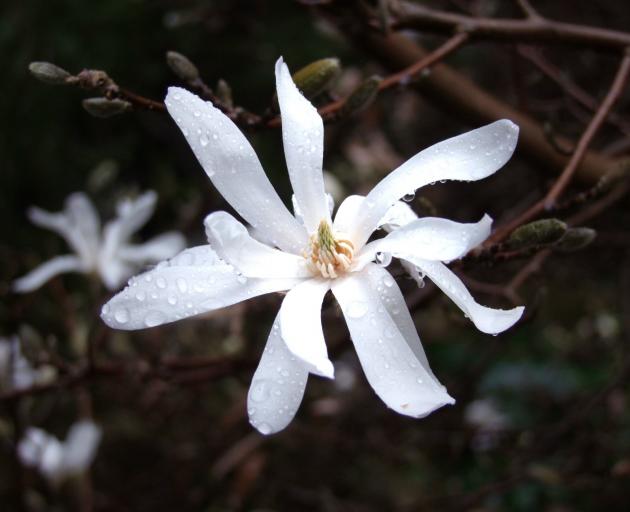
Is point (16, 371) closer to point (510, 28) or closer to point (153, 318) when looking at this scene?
point (153, 318)

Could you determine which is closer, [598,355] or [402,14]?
[402,14]

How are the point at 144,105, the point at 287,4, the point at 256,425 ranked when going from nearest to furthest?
1. the point at 256,425
2. the point at 144,105
3. the point at 287,4

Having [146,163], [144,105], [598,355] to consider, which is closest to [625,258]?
[598,355]

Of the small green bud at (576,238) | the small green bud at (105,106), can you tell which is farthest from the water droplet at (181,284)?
the small green bud at (576,238)

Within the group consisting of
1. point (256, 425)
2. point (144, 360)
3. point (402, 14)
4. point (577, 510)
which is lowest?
point (577, 510)

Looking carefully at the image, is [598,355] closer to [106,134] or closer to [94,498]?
[94,498]
